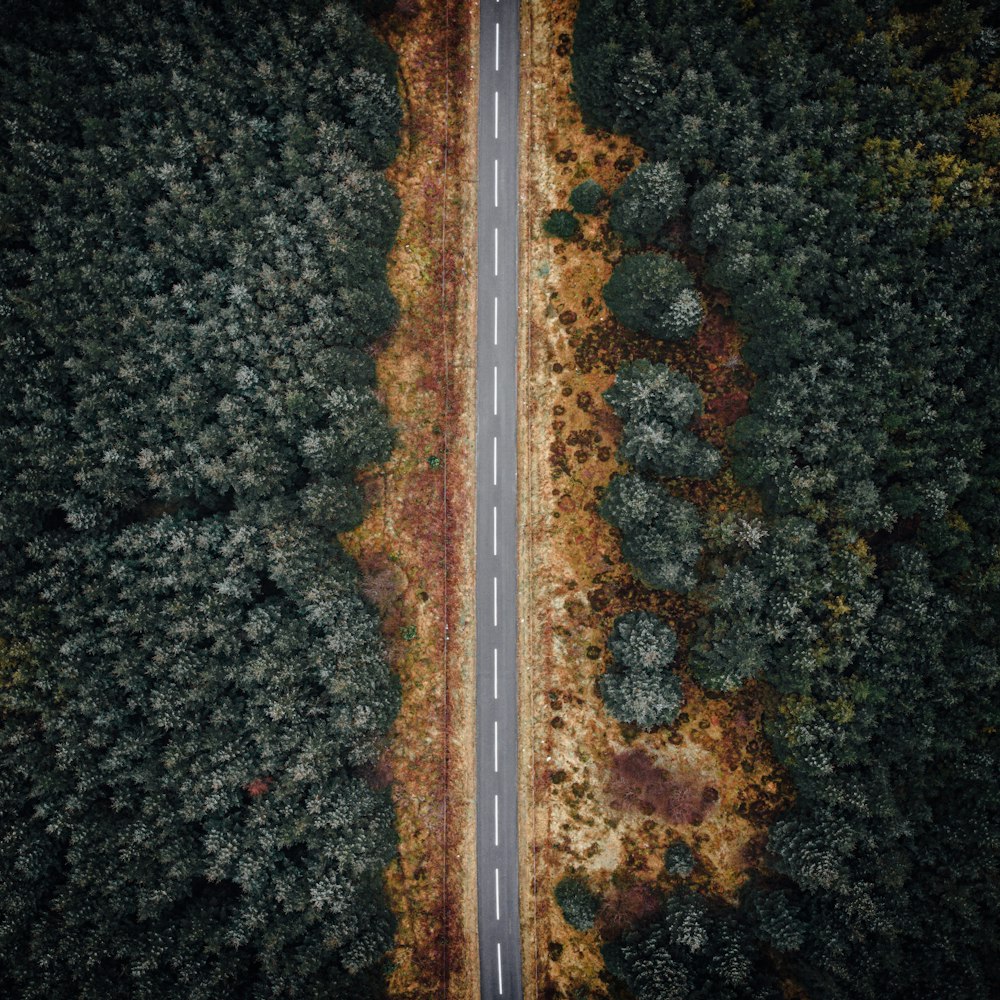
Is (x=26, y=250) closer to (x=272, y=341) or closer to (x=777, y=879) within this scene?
(x=272, y=341)

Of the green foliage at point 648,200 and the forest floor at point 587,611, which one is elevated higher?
the green foliage at point 648,200

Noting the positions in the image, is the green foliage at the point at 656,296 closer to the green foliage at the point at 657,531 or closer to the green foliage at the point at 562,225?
the green foliage at the point at 562,225

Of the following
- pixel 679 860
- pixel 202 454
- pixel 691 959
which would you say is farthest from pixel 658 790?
pixel 202 454

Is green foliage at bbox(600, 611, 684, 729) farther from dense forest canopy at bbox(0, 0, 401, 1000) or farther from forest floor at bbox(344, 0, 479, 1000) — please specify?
dense forest canopy at bbox(0, 0, 401, 1000)

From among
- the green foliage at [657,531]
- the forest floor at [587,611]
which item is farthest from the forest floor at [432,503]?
the green foliage at [657,531]

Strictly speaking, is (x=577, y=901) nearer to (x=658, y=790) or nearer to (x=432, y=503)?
(x=658, y=790)

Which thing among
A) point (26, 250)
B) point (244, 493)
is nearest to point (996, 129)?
point (244, 493)
